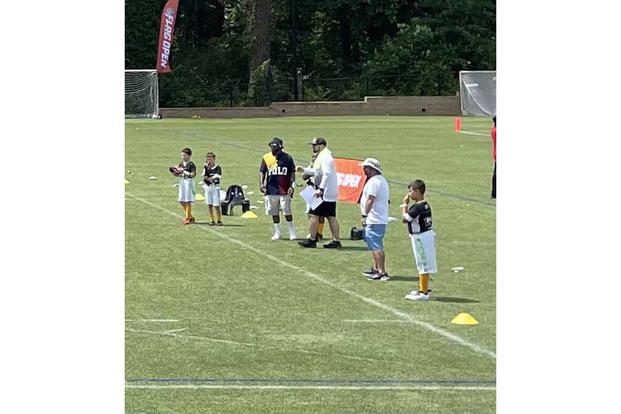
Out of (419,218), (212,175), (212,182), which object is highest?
(212,175)

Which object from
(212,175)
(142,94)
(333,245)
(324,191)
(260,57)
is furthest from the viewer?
(260,57)

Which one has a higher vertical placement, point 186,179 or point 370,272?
point 186,179

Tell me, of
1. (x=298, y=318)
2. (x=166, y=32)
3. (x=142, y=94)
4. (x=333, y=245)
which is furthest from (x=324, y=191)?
(x=166, y=32)

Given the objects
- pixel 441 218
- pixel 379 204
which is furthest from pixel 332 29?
pixel 379 204

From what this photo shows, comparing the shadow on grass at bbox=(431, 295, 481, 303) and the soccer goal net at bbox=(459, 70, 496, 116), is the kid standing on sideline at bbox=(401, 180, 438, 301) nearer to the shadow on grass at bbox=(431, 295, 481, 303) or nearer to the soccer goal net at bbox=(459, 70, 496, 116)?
the shadow on grass at bbox=(431, 295, 481, 303)

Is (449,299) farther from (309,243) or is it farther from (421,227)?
(309,243)

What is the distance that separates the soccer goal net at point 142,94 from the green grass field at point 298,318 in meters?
42.2

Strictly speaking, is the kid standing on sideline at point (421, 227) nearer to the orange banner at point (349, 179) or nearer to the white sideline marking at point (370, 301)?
the white sideline marking at point (370, 301)

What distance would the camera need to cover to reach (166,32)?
73.8 metres

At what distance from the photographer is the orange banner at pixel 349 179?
27.6m

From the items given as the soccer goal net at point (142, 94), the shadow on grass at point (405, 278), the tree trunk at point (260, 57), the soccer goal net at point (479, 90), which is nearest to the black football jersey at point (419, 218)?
the shadow on grass at point (405, 278)

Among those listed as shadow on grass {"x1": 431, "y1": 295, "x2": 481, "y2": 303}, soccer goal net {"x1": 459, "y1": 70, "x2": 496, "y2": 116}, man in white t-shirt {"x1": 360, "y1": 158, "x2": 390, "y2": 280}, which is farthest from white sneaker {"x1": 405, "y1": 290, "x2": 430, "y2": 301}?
soccer goal net {"x1": 459, "y1": 70, "x2": 496, "y2": 116}

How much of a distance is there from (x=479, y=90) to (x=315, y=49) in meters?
12.9
